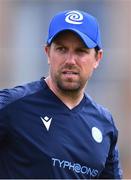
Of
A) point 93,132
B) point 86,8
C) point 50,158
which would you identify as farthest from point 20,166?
point 86,8

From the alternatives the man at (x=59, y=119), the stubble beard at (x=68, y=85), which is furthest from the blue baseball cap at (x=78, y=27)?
the stubble beard at (x=68, y=85)

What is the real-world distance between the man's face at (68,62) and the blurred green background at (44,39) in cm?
710

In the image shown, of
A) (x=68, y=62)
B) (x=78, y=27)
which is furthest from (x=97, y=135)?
(x=78, y=27)

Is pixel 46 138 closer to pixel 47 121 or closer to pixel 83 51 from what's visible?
pixel 47 121

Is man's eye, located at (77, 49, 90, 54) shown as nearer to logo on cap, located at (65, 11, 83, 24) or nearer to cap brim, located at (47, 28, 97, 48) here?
cap brim, located at (47, 28, 97, 48)

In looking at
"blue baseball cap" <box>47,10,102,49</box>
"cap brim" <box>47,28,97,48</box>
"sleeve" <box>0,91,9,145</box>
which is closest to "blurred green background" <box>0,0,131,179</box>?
"blue baseball cap" <box>47,10,102,49</box>

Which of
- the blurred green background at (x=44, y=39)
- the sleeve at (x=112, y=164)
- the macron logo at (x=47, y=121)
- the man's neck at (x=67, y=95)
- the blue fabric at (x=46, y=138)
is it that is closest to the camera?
the blue fabric at (x=46, y=138)

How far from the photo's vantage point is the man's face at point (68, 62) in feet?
16.2

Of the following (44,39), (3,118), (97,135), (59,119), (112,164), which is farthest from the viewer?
(44,39)

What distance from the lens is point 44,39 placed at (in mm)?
12156

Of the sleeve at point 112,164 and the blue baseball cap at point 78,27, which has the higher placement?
the blue baseball cap at point 78,27

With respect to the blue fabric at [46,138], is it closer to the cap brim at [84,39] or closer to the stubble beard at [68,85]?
the stubble beard at [68,85]

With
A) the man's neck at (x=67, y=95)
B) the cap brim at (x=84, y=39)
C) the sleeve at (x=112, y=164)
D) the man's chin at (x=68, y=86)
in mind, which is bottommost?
the sleeve at (x=112, y=164)

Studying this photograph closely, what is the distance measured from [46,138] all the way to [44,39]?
7287mm
